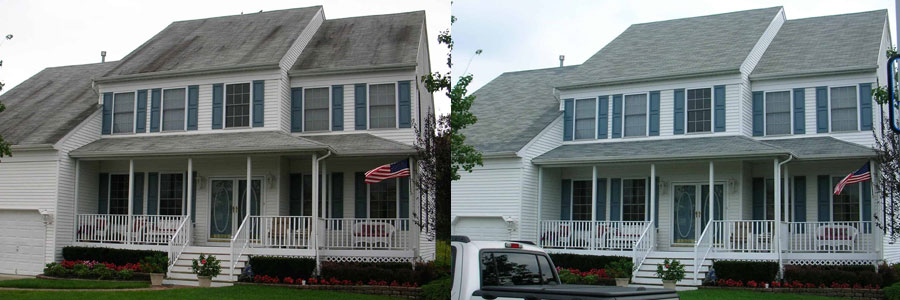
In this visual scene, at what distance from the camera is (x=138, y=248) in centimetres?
1712

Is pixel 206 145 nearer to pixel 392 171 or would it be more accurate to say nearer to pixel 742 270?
pixel 392 171

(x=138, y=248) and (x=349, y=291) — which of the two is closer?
(x=349, y=291)

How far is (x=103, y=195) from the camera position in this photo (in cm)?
1989

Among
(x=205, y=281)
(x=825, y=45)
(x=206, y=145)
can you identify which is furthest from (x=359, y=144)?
(x=825, y=45)

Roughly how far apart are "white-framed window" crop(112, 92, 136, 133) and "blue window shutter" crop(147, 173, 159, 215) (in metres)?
1.16

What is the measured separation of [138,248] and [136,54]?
5947 millimetres

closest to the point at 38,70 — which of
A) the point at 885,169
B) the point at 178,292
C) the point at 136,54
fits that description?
the point at 178,292

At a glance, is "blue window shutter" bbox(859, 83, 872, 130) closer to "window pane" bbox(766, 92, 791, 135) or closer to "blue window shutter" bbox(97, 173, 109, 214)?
"window pane" bbox(766, 92, 791, 135)

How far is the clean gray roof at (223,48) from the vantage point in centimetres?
1723

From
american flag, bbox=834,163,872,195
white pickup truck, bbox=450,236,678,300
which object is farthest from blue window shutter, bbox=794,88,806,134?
white pickup truck, bbox=450,236,678,300

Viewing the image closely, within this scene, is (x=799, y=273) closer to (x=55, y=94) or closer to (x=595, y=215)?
(x=595, y=215)

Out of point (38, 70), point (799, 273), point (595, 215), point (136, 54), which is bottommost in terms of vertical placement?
point (799, 273)

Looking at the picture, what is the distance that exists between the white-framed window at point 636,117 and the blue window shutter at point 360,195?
33.3ft

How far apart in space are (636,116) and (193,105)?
14336mm
